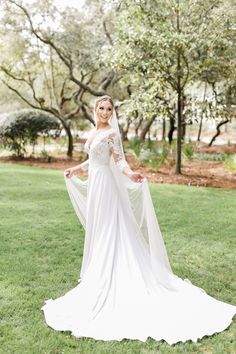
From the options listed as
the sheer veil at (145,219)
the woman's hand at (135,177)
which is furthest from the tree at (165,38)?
the woman's hand at (135,177)

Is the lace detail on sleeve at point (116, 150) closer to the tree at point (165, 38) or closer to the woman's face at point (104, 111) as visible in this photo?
the woman's face at point (104, 111)

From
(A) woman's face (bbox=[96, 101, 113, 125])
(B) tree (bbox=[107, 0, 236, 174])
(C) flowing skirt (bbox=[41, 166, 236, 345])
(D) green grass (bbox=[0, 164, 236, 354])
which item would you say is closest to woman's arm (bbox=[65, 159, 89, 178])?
(C) flowing skirt (bbox=[41, 166, 236, 345])

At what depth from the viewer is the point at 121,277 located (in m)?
4.78

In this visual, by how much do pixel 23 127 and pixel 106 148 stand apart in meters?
13.9

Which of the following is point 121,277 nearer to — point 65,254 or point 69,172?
point 69,172

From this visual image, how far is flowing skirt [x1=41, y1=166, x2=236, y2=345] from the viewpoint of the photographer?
14.0 ft

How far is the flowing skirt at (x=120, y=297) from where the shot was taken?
4258 millimetres

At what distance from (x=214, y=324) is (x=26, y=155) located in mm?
16470

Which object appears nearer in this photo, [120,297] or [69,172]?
[120,297]

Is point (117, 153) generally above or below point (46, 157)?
above

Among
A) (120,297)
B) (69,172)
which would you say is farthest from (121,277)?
(69,172)

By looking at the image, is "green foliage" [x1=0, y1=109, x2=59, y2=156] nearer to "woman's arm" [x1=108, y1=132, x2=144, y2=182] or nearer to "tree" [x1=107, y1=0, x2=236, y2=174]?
"tree" [x1=107, y1=0, x2=236, y2=174]

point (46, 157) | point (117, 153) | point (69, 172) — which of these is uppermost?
point (117, 153)

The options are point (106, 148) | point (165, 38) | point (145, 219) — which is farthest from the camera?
point (165, 38)
